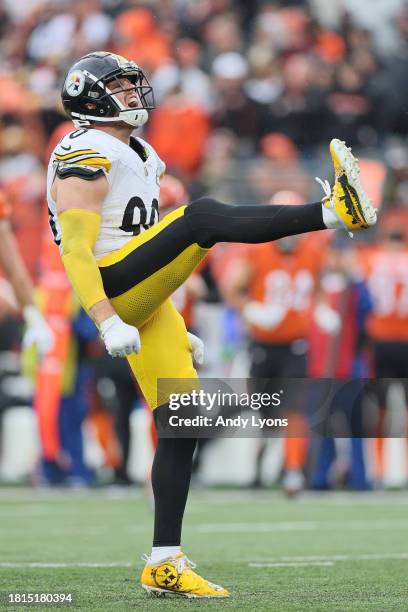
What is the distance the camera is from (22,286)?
20.0 feet

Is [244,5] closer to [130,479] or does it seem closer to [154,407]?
[130,479]

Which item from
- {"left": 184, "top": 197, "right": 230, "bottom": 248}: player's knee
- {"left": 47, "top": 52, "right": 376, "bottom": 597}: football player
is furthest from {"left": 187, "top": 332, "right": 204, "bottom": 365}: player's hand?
{"left": 184, "top": 197, "right": 230, "bottom": 248}: player's knee

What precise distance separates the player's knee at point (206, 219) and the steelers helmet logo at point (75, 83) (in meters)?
0.69

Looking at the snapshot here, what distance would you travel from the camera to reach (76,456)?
34.9ft

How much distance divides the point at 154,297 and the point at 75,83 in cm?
88

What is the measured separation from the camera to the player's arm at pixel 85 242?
4613mm

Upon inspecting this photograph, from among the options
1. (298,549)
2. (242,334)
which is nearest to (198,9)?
(242,334)

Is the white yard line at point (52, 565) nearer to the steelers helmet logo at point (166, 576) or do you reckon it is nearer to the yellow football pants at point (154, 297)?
the steelers helmet logo at point (166, 576)

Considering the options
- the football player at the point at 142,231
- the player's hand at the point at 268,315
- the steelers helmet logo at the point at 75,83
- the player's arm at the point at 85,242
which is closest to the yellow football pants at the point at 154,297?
the football player at the point at 142,231

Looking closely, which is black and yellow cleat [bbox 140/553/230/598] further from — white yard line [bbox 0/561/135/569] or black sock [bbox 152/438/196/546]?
white yard line [bbox 0/561/135/569]

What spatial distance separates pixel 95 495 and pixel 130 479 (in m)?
0.81

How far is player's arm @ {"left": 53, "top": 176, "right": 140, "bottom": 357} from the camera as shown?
461 centimetres

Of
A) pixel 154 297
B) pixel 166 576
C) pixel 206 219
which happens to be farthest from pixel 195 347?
pixel 166 576

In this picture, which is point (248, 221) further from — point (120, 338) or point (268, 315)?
point (268, 315)
